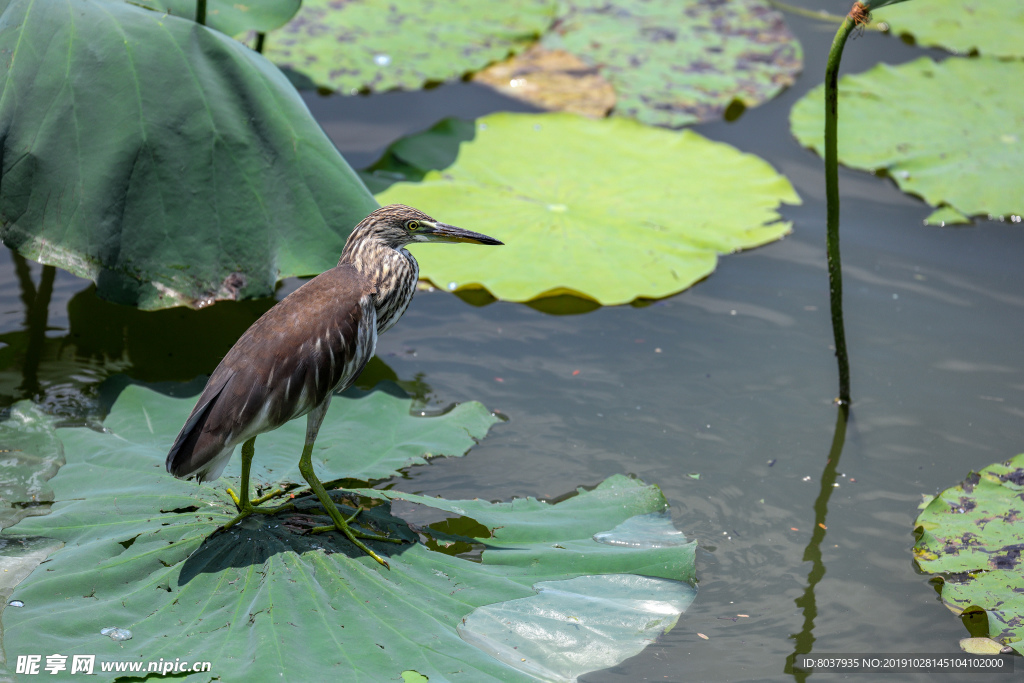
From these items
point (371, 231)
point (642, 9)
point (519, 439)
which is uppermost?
point (642, 9)

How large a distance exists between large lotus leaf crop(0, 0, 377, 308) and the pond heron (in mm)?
657

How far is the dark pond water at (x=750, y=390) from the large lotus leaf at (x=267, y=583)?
363mm

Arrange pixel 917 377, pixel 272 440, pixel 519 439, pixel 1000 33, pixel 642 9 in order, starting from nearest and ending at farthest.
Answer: pixel 272 440
pixel 519 439
pixel 917 377
pixel 1000 33
pixel 642 9

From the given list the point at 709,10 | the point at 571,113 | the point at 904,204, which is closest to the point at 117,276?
the point at 571,113

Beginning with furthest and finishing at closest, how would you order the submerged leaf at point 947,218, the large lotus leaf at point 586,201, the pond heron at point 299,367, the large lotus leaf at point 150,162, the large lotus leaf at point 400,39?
the large lotus leaf at point 400,39 → the submerged leaf at point 947,218 → the large lotus leaf at point 586,201 → the large lotus leaf at point 150,162 → the pond heron at point 299,367

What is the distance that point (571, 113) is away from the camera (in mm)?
5465

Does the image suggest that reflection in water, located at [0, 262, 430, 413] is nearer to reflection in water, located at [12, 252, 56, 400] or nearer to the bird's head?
reflection in water, located at [12, 252, 56, 400]

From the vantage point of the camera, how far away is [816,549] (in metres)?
3.23

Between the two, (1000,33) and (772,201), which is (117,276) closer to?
(772,201)

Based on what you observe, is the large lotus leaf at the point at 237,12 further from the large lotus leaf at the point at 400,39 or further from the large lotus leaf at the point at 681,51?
the large lotus leaf at the point at 681,51

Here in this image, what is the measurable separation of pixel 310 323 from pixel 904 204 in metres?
3.78

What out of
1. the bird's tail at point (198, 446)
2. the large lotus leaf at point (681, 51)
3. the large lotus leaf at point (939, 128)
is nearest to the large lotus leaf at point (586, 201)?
the large lotus leaf at point (681, 51)

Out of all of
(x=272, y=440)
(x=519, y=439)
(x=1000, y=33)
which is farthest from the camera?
(x=1000, y=33)

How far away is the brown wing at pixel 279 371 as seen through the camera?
2438 millimetres
